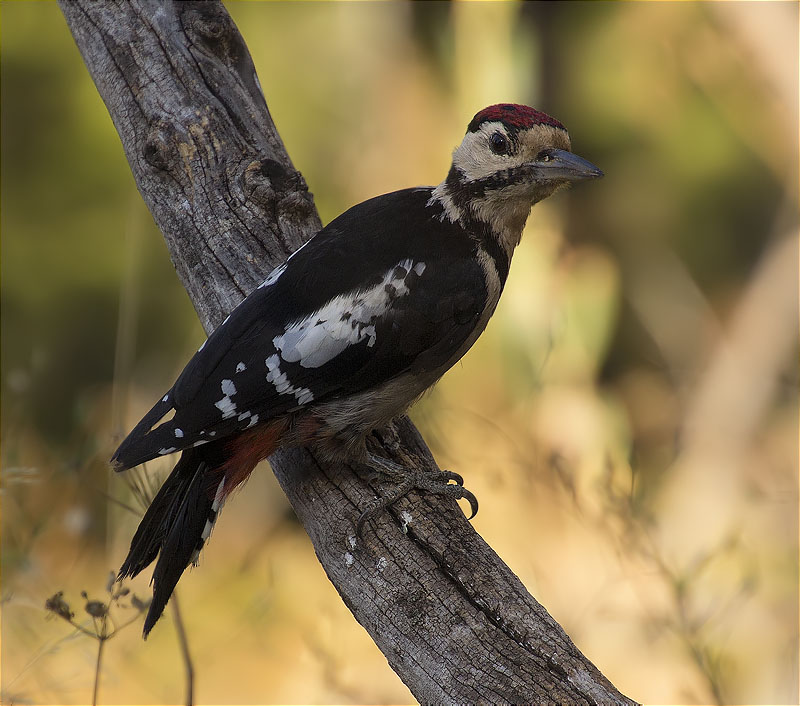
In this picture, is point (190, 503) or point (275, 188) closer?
point (190, 503)

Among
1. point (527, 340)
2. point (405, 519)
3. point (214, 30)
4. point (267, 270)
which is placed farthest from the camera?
point (527, 340)

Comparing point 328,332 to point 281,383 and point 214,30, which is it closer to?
point 281,383

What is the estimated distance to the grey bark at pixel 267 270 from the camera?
4.93ft

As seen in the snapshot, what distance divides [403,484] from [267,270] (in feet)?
1.97

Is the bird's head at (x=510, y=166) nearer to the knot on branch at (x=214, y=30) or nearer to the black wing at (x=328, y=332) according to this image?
the black wing at (x=328, y=332)

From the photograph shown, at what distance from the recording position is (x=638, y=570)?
231 cm

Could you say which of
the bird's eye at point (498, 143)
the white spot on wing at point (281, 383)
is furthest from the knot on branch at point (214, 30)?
the white spot on wing at point (281, 383)

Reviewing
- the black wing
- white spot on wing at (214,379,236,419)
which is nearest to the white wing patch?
the black wing

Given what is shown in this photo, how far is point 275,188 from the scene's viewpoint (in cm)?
207

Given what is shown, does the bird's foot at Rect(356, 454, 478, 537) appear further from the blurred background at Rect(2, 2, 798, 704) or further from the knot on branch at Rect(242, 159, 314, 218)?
the knot on branch at Rect(242, 159, 314, 218)

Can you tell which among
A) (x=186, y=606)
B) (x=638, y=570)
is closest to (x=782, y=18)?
(x=638, y=570)

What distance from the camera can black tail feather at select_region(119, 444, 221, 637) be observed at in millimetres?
1753

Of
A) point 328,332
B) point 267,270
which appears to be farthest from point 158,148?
point 328,332

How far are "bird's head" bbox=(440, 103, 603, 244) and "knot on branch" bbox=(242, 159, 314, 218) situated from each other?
39 cm
